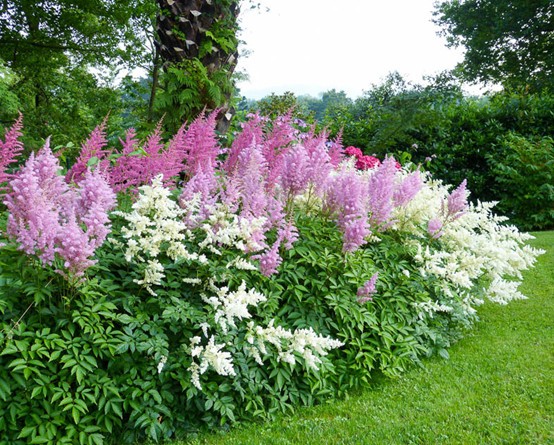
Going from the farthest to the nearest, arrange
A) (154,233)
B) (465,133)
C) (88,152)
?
(465,133) → (88,152) → (154,233)

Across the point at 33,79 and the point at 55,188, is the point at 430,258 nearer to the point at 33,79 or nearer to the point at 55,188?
the point at 55,188

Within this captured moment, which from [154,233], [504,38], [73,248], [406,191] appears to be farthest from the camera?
[504,38]

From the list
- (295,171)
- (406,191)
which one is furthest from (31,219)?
(406,191)

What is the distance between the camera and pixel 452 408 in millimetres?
2871

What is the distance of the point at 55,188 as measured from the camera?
248 cm

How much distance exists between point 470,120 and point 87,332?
33.0ft

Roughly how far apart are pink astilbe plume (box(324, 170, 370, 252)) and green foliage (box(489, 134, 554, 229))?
674 centimetres

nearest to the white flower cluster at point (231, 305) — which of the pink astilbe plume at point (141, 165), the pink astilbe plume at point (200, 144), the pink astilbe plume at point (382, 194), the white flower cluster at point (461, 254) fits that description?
the pink astilbe plume at point (141, 165)

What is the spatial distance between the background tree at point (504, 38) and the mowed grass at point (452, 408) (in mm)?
16465

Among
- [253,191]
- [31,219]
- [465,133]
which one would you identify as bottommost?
[31,219]

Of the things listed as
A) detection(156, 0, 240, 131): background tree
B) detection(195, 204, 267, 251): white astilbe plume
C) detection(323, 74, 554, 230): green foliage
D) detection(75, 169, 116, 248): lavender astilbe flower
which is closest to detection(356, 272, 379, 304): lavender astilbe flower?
detection(195, 204, 267, 251): white astilbe plume

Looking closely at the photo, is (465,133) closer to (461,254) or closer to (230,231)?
(461,254)

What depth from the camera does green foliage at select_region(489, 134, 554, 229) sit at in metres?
8.95

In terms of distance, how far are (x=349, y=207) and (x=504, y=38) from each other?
1941 centimetres
